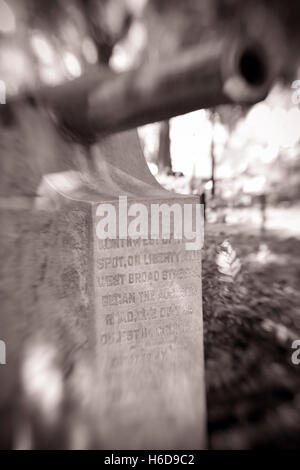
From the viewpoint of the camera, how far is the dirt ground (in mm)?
2279

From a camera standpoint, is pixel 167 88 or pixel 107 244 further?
pixel 107 244

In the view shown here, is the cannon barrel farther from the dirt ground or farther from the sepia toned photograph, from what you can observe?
the dirt ground

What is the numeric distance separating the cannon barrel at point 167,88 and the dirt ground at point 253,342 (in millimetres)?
1654

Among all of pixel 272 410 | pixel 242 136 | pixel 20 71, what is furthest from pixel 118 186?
pixel 242 136

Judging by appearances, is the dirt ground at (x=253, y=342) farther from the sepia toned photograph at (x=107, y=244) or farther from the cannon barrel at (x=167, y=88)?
the cannon barrel at (x=167, y=88)

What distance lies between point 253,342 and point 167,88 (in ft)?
7.82

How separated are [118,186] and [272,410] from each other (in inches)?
63.2

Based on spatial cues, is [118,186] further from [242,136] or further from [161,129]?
[161,129]

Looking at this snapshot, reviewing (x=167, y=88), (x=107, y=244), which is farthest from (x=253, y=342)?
(x=167, y=88)

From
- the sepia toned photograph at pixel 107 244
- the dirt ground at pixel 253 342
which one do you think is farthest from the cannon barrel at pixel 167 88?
the dirt ground at pixel 253 342

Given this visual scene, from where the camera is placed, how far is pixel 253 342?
10.6ft

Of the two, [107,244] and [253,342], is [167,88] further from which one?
[253,342]

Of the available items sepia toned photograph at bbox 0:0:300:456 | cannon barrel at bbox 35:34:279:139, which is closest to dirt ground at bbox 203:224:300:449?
sepia toned photograph at bbox 0:0:300:456

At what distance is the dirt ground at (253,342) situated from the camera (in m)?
2.28
